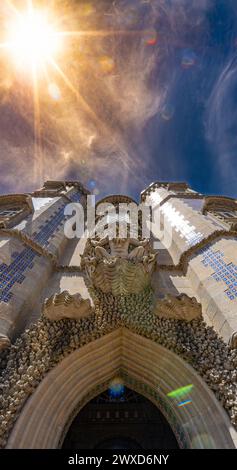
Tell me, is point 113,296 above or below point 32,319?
above

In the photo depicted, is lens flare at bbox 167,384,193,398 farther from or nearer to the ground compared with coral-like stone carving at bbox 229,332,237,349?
nearer to the ground

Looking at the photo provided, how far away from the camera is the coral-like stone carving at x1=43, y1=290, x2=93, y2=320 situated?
770 centimetres

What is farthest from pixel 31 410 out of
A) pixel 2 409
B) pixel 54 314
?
pixel 54 314

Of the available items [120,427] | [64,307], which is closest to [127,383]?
[64,307]

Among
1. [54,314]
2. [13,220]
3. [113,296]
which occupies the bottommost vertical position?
[54,314]

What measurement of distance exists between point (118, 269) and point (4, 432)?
5426 millimetres

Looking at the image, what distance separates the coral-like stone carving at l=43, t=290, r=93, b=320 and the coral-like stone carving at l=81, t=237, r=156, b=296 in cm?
136

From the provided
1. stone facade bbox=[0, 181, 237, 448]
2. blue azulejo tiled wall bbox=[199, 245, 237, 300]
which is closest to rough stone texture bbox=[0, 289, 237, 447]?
stone facade bbox=[0, 181, 237, 448]

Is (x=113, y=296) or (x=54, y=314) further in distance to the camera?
(x=113, y=296)

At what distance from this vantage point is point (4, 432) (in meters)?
5.53

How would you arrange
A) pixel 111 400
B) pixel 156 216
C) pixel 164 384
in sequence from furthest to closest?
pixel 156 216 → pixel 111 400 → pixel 164 384

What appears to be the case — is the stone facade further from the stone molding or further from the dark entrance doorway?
the stone molding

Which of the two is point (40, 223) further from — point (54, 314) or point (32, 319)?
point (54, 314)

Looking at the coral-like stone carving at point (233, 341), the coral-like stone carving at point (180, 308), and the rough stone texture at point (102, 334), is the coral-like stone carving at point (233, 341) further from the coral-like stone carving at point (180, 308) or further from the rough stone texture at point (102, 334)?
the coral-like stone carving at point (180, 308)
